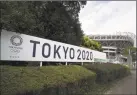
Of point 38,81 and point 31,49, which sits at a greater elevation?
point 31,49

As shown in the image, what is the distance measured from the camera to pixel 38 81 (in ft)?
18.6

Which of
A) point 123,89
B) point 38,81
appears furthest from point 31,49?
point 123,89

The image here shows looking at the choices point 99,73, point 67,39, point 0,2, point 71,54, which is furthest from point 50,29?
point 0,2

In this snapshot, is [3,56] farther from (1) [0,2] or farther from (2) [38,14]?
(2) [38,14]

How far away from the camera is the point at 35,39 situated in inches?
282

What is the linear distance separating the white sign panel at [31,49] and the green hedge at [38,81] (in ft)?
2.07

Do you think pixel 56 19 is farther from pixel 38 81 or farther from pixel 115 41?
pixel 115 41

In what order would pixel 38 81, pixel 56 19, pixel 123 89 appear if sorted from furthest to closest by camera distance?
pixel 123 89
pixel 56 19
pixel 38 81

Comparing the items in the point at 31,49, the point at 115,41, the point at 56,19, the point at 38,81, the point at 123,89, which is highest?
the point at 115,41

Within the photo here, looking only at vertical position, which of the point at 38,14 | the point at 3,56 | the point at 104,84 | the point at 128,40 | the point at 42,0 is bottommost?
the point at 104,84

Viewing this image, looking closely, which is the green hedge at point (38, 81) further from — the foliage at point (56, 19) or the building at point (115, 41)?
the building at point (115, 41)

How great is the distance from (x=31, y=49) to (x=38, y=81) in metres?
1.59

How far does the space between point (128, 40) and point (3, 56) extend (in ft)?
312

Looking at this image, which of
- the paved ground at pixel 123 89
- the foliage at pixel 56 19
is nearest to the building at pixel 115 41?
the paved ground at pixel 123 89
